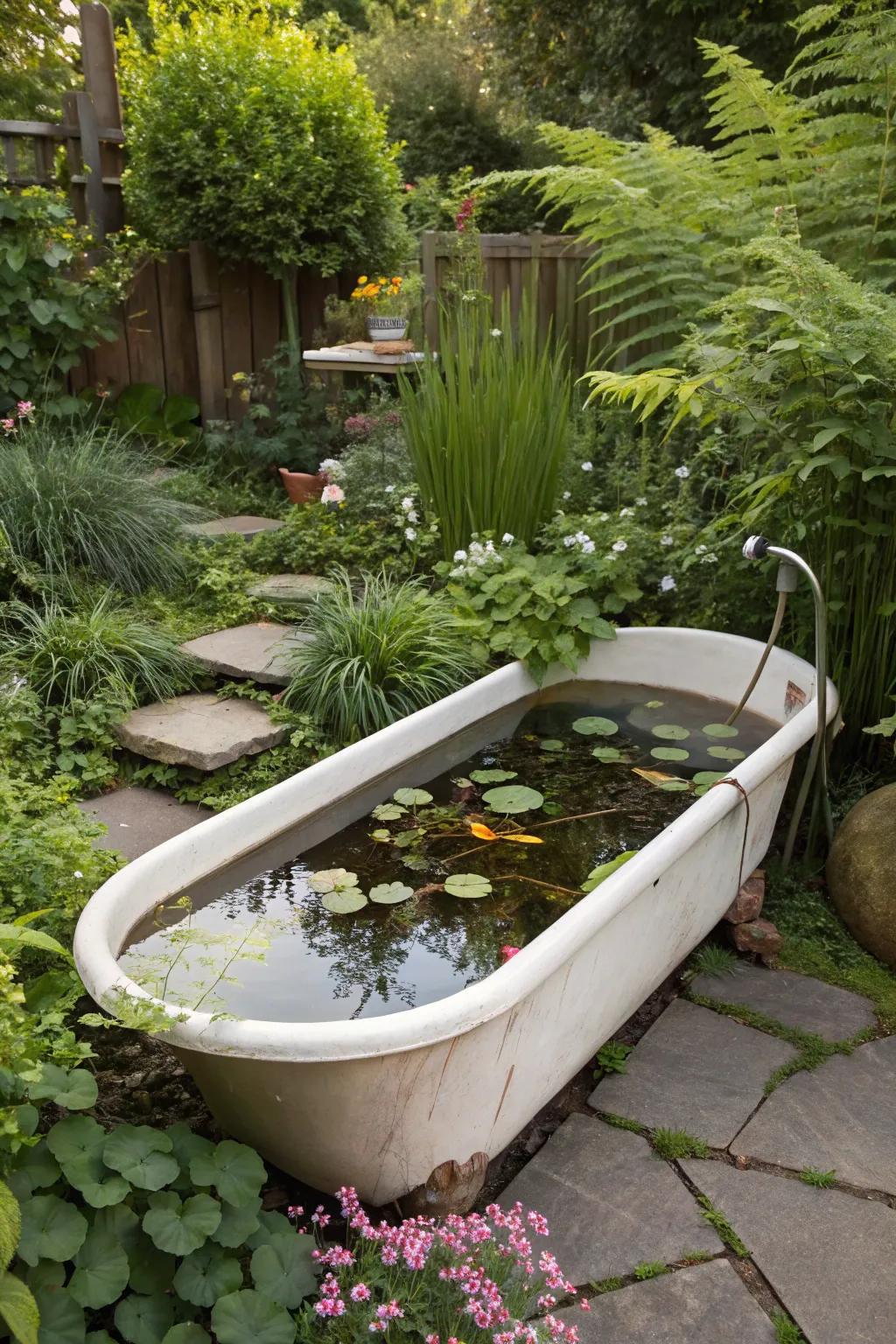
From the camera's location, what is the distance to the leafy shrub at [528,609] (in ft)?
10.2

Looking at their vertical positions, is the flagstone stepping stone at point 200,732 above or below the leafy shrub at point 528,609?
below

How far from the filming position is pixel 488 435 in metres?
3.48

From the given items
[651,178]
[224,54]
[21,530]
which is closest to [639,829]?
[21,530]

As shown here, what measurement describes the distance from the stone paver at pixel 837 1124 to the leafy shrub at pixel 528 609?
1.35m

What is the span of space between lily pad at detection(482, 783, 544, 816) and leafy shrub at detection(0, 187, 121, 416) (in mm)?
3032

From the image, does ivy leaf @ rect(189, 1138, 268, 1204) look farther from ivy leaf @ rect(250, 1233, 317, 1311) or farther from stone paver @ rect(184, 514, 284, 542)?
stone paver @ rect(184, 514, 284, 542)

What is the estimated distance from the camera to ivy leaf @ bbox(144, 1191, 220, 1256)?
4.55ft

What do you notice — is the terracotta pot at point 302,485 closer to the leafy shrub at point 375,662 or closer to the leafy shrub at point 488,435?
the leafy shrub at point 488,435

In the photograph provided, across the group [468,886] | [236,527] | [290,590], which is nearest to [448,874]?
[468,886]

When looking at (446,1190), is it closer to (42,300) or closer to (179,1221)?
(179,1221)

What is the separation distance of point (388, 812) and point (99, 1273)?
4.10 ft

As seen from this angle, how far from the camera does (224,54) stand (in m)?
5.04

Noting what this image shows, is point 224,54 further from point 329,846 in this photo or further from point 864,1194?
point 864,1194

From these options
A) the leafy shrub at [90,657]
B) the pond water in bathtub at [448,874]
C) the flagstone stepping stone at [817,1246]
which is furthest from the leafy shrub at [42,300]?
the flagstone stepping stone at [817,1246]
